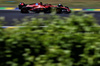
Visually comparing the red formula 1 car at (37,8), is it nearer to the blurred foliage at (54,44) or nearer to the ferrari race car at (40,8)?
the ferrari race car at (40,8)

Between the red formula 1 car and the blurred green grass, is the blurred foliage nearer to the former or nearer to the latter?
the red formula 1 car

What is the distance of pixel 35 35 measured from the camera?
10.9 feet

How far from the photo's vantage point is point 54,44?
128 inches

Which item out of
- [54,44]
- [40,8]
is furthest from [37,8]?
[54,44]

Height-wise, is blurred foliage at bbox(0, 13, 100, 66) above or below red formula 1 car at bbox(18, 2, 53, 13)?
above

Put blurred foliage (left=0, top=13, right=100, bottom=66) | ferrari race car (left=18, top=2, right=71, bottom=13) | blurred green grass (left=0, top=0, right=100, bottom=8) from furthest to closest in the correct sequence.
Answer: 1. blurred green grass (left=0, top=0, right=100, bottom=8)
2. ferrari race car (left=18, top=2, right=71, bottom=13)
3. blurred foliage (left=0, top=13, right=100, bottom=66)

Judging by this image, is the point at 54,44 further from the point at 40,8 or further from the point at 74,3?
the point at 74,3

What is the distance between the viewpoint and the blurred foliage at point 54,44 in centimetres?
321

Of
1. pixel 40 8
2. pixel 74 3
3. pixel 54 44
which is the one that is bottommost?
pixel 74 3

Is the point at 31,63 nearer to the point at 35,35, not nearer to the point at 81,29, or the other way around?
the point at 35,35

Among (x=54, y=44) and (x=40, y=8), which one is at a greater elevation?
(x=54, y=44)

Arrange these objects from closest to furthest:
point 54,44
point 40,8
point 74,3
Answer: point 54,44
point 40,8
point 74,3

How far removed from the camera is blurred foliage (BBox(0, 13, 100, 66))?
127 inches

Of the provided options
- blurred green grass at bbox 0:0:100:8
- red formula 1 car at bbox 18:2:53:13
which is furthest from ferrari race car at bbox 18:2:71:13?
blurred green grass at bbox 0:0:100:8
